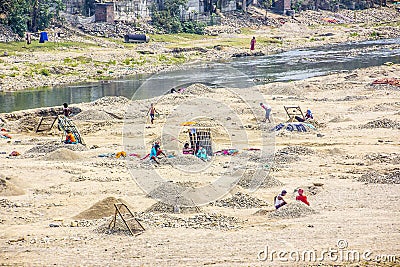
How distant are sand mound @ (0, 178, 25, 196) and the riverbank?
3022cm

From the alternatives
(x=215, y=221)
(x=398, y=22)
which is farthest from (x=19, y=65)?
(x=398, y=22)

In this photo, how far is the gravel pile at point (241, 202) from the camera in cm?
2069

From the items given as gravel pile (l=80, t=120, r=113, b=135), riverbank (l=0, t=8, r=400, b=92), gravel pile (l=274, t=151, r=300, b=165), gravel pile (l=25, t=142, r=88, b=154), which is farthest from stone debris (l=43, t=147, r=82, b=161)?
riverbank (l=0, t=8, r=400, b=92)

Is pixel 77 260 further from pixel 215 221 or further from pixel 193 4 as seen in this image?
pixel 193 4

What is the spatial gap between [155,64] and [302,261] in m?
53.8

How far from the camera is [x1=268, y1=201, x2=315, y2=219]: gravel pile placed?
18.8m

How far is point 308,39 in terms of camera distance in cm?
9556

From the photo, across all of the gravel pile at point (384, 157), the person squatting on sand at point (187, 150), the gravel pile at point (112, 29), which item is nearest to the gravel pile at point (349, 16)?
the gravel pile at point (112, 29)

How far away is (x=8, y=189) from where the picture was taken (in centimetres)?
2212

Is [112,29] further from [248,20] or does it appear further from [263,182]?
[263,182]

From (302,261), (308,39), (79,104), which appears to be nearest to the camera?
(302,261)

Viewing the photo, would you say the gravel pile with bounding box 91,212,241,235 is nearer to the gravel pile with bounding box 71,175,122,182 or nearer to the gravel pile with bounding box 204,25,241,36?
the gravel pile with bounding box 71,175,122,182

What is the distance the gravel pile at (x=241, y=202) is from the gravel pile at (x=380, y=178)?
4.29 meters

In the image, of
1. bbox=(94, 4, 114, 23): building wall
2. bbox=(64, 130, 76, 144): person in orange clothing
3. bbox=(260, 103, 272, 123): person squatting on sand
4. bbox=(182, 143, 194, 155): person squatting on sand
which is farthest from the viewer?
bbox=(94, 4, 114, 23): building wall
